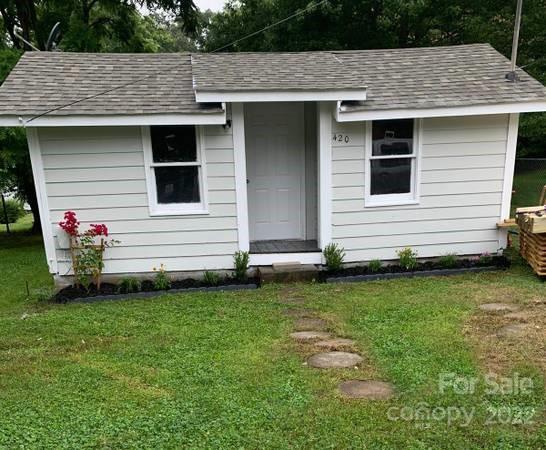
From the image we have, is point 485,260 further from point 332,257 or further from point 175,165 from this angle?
point 175,165

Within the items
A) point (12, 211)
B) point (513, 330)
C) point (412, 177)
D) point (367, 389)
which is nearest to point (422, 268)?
point (412, 177)

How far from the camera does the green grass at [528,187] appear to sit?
1126 cm

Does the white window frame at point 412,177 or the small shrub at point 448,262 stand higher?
the white window frame at point 412,177

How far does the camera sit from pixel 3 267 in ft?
26.9

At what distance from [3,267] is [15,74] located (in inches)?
142

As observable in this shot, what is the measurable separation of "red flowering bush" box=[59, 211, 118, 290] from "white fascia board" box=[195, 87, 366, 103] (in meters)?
2.10

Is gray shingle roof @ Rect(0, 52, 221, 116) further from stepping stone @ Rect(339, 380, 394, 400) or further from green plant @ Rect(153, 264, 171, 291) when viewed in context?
stepping stone @ Rect(339, 380, 394, 400)

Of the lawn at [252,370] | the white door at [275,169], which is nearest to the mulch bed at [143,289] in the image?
the lawn at [252,370]

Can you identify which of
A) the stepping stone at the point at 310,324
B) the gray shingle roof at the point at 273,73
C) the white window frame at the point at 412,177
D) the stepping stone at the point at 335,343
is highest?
the gray shingle roof at the point at 273,73

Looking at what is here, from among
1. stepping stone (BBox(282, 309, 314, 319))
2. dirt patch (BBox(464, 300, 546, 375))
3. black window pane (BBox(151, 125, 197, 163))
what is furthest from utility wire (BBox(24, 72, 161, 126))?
dirt patch (BBox(464, 300, 546, 375))

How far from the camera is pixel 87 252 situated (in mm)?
5941

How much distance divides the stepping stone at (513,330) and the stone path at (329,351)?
1.34m

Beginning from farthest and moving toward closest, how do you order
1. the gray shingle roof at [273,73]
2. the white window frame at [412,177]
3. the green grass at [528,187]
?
the green grass at [528,187] → the white window frame at [412,177] → the gray shingle roof at [273,73]

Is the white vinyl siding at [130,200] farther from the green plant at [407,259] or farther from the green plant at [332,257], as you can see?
the green plant at [407,259]
